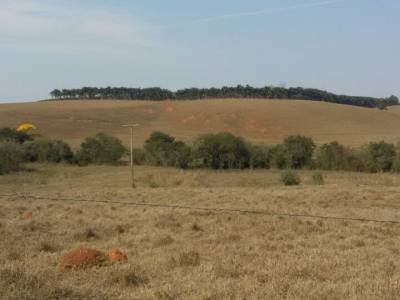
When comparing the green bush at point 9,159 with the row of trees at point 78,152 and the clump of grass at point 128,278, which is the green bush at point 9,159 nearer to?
the row of trees at point 78,152

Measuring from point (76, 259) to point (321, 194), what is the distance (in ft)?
60.2

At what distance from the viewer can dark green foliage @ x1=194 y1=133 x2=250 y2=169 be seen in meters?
56.5

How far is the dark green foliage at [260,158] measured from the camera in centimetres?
5738

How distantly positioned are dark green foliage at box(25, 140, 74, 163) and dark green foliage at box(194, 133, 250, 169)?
1471 centimetres

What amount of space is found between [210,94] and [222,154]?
8249cm

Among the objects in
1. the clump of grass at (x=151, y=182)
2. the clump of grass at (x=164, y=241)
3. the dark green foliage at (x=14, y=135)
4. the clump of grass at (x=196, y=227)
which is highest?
the clump of grass at (x=164, y=241)

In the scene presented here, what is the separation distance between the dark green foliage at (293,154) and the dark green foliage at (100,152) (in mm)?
15794

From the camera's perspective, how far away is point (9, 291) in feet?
24.1

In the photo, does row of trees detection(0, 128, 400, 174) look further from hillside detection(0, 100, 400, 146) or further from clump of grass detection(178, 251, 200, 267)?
clump of grass detection(178, 251, 200, 267)

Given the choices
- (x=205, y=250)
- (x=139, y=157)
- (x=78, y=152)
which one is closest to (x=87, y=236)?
(x=205, y=250)

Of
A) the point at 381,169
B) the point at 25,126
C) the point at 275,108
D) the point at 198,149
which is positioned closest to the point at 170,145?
the point at 198,149

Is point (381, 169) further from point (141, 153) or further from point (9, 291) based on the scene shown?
point (9, 291)

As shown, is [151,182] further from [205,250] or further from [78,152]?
[205,250]

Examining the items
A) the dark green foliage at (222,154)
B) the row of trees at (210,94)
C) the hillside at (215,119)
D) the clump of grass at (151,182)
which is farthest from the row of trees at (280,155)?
Answer: the row of trees at (210,94)
